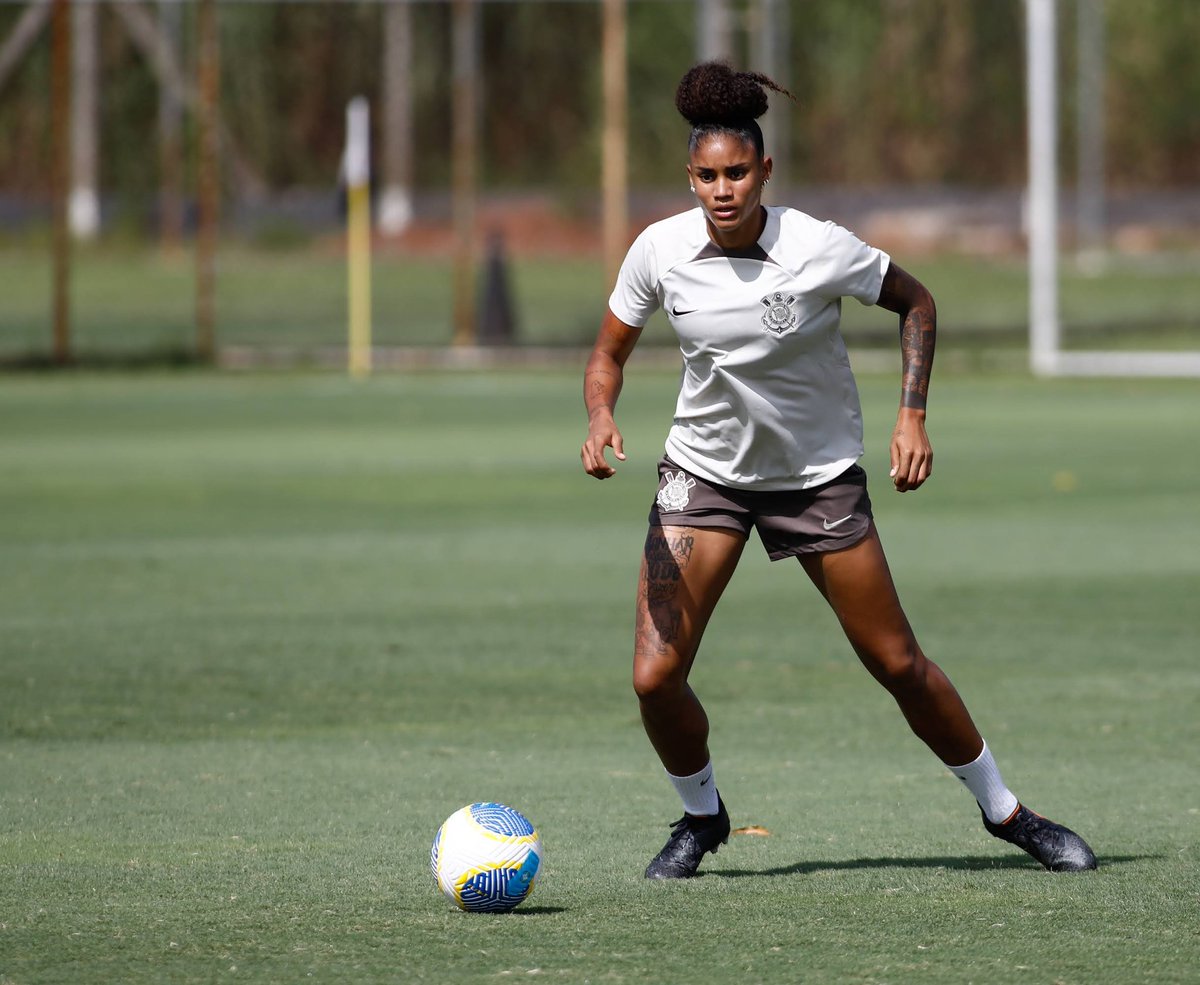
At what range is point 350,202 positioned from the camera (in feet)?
90.9

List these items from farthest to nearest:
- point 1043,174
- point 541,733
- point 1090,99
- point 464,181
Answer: point 1090,99 < point 464,181 < point 1043,174 < point 541,733

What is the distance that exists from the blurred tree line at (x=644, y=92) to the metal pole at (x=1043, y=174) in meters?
4.31

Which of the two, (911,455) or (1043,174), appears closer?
(911,455)

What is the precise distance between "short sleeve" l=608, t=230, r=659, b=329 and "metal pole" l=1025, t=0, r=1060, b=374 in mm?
21644

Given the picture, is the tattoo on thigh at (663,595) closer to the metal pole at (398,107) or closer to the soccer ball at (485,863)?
the soccer ball at (485,863)

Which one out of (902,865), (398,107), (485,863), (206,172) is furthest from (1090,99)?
(485,863)

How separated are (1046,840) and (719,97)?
2.08 m

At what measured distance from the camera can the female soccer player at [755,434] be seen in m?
5.86

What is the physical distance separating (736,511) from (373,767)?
204cm

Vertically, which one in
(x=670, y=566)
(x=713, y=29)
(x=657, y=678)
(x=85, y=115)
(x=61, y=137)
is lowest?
(x=657, y=678)

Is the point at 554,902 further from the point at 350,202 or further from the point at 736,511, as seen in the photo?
the point at 350,202

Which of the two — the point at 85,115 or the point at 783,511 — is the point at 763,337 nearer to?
the point at 783,511

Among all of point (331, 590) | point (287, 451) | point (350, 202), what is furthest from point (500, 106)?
point (331, 590)

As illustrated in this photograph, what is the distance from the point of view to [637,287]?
6035mm
